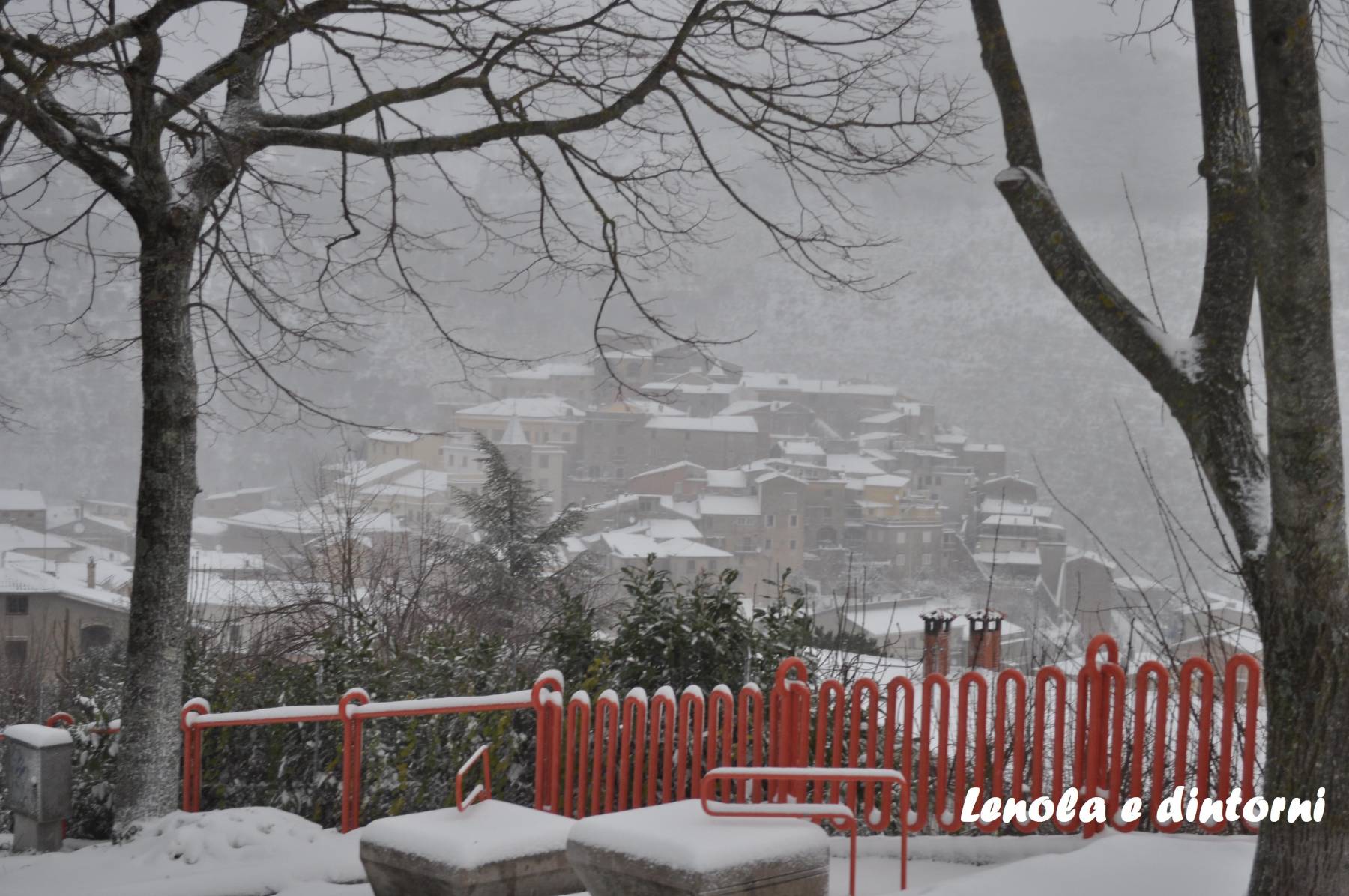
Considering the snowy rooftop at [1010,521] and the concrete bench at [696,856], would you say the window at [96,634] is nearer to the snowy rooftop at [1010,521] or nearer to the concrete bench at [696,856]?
the concrete bench at [696,856]

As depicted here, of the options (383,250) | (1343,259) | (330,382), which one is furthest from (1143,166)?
(383,250)

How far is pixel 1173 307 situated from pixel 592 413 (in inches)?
3084

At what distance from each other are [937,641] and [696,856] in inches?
225

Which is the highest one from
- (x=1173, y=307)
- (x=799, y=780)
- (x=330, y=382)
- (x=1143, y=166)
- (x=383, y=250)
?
(x=1143, y=166)

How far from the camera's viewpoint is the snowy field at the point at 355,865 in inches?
188

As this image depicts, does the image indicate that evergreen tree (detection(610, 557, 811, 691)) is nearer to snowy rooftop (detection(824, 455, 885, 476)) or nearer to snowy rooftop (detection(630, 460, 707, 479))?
snowy rooftop (detection(630, 460, 707, 479))

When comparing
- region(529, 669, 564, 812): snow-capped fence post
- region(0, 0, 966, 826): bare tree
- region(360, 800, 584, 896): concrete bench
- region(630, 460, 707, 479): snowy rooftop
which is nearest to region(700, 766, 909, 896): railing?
region(360, 800, 584, 896): concrete bench

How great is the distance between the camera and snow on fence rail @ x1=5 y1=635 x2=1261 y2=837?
18.4ft

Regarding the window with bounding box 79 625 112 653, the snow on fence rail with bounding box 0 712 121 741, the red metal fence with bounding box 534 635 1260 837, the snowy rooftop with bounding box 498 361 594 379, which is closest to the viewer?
the red metal fence with bounding box 534 635 1260 837

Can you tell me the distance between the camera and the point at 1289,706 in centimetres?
405

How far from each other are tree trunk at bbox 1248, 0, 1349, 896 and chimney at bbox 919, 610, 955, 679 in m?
4.79

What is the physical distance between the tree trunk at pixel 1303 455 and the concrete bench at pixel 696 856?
166cm

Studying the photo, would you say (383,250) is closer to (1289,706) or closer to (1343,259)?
(1289,706)

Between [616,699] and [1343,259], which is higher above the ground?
[1343,259]
